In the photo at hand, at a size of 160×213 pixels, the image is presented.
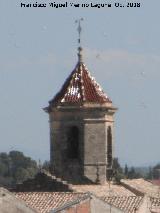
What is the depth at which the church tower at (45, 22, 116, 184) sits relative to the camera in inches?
2162

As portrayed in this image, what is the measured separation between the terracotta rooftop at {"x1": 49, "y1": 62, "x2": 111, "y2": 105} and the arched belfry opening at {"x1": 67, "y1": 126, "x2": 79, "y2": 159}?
119 cm

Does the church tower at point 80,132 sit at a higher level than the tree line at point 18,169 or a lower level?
higher

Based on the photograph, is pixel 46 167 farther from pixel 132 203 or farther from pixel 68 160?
pixel 132 203

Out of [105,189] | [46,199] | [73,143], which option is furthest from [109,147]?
[46,199]

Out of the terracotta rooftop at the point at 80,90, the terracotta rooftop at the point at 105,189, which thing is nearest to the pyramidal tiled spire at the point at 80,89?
the terracotta rooftop at the point at 80,90

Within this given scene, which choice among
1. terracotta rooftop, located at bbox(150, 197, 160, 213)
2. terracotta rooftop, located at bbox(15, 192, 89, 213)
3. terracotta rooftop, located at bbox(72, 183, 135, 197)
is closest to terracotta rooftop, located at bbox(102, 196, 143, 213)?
terracotta rooftop, located at bbox(15, 192, 89, 213)

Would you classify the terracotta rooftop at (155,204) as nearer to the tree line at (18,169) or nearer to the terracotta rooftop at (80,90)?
the terracotta rooftop at (80,90)

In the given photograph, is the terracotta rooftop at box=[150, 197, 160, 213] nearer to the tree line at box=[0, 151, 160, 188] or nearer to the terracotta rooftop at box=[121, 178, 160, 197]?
the terracotta rooftop at box=[121, 178, 160, 197]

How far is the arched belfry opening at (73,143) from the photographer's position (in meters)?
55.3

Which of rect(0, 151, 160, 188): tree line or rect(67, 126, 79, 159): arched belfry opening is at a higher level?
rect(67, 126, 79, 159): arched belfry opening

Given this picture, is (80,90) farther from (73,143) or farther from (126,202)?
(126,202)

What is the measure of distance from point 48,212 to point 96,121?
901cm

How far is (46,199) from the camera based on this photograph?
Answer: 49562mm

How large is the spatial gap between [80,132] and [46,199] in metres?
6.07
